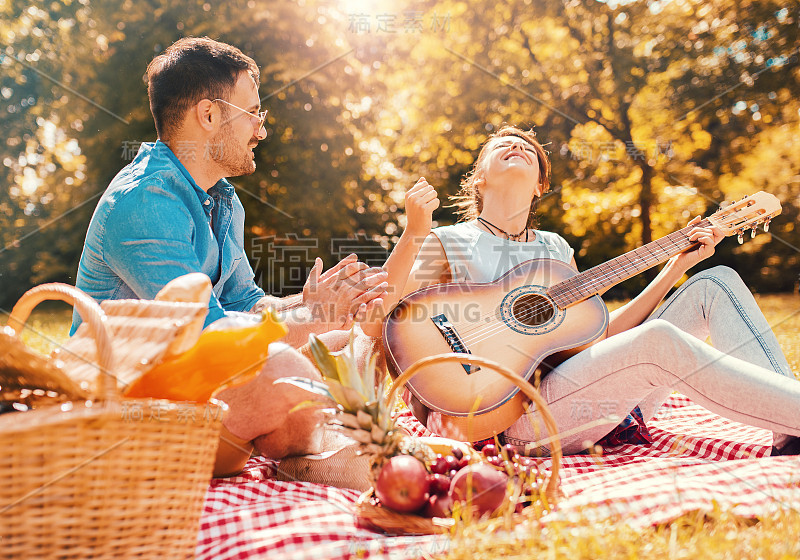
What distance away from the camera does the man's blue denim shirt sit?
203cm

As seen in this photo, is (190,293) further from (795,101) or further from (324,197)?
(795,101)

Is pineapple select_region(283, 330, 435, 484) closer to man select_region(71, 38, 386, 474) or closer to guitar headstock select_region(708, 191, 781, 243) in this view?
man select_region(71, 38, 386, 474)

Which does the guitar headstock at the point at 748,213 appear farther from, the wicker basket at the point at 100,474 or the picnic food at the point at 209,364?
the wicker basket at the point at 100,474

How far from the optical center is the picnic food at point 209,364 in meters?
1.40

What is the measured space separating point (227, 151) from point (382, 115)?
32.0ft

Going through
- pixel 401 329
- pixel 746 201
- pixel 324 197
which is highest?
pixel 324 197

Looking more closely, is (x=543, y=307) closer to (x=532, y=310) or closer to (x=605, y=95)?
(x=532, y=310)

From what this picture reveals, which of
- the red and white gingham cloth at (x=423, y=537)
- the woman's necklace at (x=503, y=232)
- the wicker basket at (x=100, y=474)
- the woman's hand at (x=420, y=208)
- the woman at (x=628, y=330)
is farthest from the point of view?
the woman's necklace at (x=503, y=232)

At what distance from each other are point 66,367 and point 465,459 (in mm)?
1069

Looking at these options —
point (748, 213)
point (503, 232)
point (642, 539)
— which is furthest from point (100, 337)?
point (748, 213)

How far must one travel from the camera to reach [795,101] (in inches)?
392

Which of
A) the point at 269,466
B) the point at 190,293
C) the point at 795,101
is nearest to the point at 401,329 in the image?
the point at 269,466

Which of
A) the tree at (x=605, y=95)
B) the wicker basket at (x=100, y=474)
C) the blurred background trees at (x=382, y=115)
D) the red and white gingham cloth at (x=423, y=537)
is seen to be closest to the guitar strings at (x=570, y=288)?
the red and white gingham cloth at (x=423, y=537)

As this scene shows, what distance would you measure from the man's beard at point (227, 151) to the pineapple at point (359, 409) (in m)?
1.23
